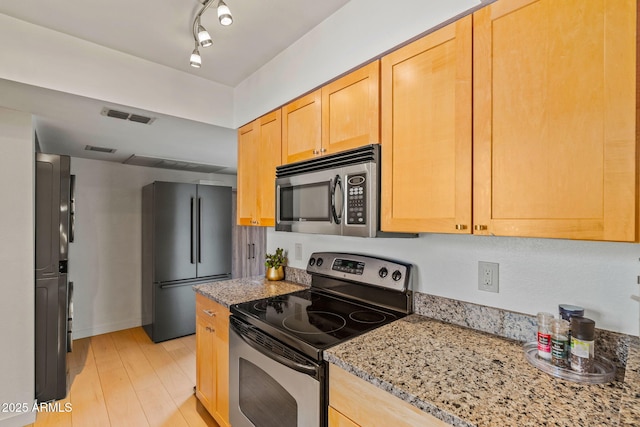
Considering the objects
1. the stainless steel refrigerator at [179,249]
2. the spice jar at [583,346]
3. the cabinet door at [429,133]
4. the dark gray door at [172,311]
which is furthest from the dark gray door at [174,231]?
the spice jar at [583,346]

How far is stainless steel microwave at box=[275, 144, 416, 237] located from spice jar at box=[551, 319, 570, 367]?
0.71m

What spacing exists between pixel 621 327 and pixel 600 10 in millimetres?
1022

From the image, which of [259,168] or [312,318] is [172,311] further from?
[312,318]

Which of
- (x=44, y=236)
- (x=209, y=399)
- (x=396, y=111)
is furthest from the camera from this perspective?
(x=44, y=236)

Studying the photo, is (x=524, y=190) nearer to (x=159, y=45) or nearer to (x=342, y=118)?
(x=342, y=118)

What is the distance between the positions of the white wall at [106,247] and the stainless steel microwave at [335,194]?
3.13 metres

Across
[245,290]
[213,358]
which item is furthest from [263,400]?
[245,290]

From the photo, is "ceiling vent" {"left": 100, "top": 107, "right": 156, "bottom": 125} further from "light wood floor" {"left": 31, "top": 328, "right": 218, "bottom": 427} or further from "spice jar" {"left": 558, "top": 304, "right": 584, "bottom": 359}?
"spice jar" {"left": 558, "top": 304, "right": 584, "bottom": 359}

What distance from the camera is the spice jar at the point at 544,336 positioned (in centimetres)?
105

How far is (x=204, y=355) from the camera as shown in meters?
2.14

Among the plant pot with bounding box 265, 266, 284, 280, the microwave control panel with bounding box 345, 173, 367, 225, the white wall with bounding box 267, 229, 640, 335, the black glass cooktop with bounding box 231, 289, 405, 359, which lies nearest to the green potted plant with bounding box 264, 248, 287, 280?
the plant pot with bounding box 265, 266, 284, 280

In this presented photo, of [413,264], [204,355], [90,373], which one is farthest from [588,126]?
[90,373]

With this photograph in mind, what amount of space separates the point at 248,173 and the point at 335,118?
102 cm

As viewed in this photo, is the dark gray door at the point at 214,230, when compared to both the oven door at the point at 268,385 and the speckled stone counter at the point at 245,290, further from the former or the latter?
the oven door at the point at 268,385
